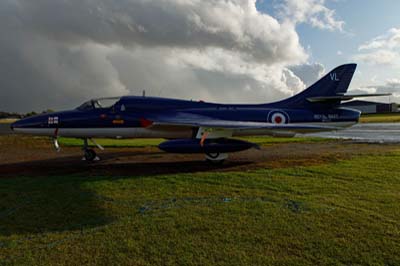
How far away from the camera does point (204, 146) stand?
8000 mm

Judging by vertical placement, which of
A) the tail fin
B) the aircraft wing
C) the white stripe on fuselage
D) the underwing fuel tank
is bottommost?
the underwing fuel tank

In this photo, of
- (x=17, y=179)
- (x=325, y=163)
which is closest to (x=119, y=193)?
(x=17, y=179)

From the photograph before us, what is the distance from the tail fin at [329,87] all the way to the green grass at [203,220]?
16.1ft

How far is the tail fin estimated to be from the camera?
10.7m

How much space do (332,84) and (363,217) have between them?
7915mm

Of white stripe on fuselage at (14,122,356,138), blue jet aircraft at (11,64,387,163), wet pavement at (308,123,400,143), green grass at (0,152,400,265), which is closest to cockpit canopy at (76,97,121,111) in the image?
blue jet aircraft at (11,64,387,163)

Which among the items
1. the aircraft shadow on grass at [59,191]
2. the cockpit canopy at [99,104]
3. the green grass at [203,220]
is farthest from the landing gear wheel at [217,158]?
the cockpit canopy at [99,104]

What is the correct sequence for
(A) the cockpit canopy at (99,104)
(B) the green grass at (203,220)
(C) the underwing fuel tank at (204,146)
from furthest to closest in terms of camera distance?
(A) the cockpit canopy at (99,104), (C) the underwing fuel tank at (204,146), (B) the green grass at (203,220)

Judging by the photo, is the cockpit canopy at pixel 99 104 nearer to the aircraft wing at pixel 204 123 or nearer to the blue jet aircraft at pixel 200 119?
the blue jet aircraft at pixel 200 119

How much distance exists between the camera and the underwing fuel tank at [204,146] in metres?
7.79

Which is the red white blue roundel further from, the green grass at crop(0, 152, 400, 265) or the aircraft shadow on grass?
the green grass at crop(0, 152, 400, 265)

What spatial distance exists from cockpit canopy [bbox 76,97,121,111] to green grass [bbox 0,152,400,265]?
331cm

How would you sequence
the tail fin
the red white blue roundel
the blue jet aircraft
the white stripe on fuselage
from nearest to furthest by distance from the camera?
the blue jet aircraft → the white stripe on fuselage → the red white blue roundel → the tail fin

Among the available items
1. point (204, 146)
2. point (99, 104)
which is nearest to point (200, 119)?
point (204, 146)
